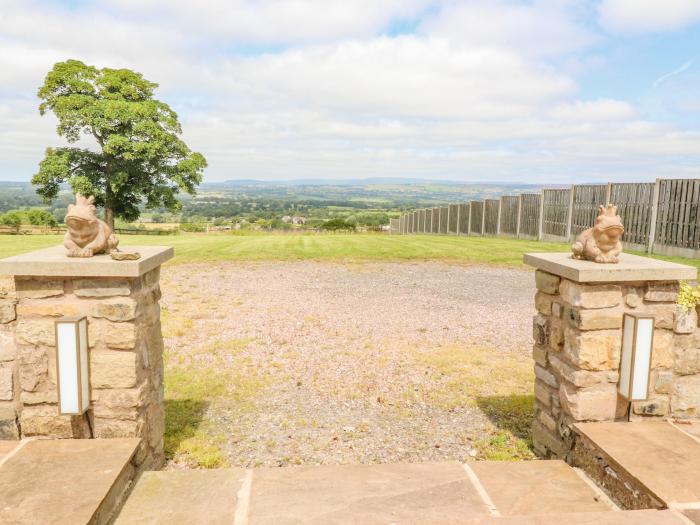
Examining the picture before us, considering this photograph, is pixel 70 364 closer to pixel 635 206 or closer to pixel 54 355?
pixel 54 355

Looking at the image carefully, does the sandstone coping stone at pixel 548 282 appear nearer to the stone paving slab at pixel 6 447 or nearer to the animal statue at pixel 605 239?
the animal statue at pixel 605 239

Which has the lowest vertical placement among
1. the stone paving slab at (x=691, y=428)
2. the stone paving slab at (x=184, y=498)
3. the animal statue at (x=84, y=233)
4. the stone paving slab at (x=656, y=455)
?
the stone paving slab at (x=184, y=498)

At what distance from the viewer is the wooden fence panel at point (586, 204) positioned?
18891mm

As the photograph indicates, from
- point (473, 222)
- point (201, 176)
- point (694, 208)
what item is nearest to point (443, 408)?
point (694, 208)

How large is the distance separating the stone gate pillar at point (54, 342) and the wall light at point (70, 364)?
142mm

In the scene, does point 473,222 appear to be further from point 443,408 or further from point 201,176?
point 443,408

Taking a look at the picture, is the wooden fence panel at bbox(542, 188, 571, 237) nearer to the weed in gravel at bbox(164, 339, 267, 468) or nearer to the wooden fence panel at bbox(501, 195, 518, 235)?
the wooden fence panel at bbox(501, 195, 518, 235)

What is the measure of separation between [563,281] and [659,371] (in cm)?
108

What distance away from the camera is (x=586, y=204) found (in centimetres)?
1961

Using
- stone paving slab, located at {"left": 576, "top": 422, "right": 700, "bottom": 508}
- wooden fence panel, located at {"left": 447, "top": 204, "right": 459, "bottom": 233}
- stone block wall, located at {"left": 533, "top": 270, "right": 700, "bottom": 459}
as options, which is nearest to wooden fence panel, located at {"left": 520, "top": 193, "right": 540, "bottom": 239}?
wooden fence panel, located at {"left": 447, "top": 204, "right": 459, "bottom": 233}

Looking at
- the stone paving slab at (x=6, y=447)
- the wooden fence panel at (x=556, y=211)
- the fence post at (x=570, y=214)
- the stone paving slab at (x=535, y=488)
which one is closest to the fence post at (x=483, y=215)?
the wooden fence panel at (x=556, y=211)

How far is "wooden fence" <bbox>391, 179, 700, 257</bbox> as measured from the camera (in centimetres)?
1530

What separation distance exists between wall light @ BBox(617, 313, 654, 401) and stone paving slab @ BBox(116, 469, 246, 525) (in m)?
3.12

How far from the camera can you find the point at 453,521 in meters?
2.99
